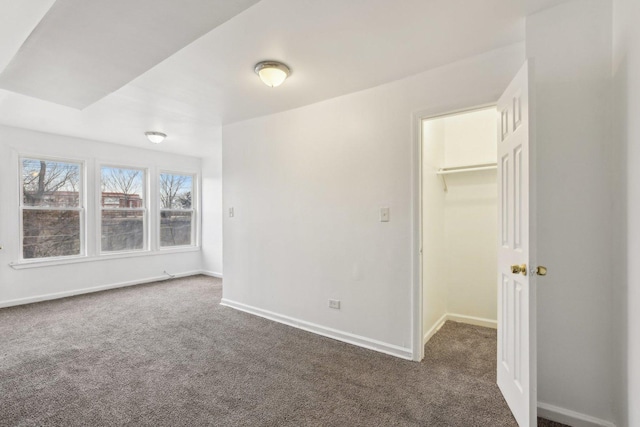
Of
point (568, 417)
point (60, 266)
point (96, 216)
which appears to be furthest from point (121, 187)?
point (568, 417)

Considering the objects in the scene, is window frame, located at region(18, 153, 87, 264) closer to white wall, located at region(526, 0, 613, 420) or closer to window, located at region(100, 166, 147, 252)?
window, located at region(100, 166, 147, 252)

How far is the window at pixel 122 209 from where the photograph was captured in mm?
5152

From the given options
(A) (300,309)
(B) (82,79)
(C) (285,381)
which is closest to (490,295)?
(A) (300,309)

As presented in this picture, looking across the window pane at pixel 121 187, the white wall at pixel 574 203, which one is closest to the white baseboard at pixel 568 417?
the white wall at pixel 574 203

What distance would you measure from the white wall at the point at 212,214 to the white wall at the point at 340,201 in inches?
86.0

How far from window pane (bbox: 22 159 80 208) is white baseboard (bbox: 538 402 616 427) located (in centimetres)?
620

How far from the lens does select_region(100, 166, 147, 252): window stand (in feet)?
16.9

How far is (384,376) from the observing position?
2363 millimetres

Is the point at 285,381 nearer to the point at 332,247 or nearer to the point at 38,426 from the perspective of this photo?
the point at 332,247

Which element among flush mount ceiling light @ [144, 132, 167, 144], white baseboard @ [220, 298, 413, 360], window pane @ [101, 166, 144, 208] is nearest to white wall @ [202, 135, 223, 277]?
window pane @ [101, 166, 144, 208]

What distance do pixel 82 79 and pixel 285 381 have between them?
276cm

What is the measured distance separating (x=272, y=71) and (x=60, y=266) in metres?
4.65

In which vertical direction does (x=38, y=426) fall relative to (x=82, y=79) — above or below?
below

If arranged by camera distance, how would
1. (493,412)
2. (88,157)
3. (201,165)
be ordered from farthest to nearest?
A: (201,165) → (88,157) → (493,412)
